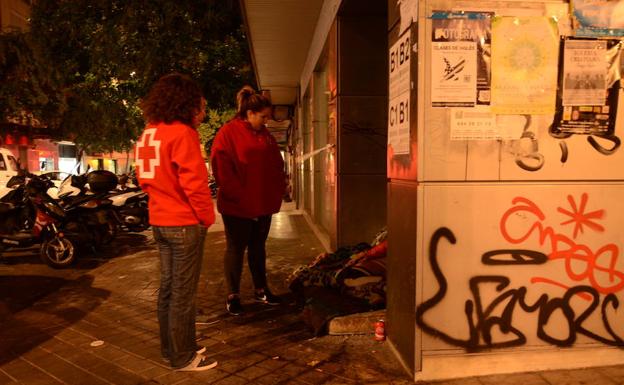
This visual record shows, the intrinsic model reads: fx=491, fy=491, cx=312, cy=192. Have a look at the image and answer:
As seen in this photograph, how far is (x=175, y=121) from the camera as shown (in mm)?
3072

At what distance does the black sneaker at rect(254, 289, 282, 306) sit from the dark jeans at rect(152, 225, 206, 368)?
1427 millimetres

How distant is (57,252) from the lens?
6.76m

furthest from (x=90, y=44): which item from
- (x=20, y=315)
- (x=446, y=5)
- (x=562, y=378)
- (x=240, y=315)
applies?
(x=562, y=378)

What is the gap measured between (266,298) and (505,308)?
2343mm

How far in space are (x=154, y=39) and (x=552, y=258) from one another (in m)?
11.3

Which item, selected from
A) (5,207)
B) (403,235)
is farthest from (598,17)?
(5,207)

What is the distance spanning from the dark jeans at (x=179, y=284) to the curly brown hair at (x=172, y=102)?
2.27 feet

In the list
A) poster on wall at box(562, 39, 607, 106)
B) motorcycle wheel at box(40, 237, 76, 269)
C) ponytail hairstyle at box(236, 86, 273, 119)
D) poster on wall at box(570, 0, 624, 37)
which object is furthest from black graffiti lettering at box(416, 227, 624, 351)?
motorcycle wheel at box(40, 237, 76, 269)

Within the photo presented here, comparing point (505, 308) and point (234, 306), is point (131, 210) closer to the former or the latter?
point (234, 306)

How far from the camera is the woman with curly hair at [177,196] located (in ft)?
9.84

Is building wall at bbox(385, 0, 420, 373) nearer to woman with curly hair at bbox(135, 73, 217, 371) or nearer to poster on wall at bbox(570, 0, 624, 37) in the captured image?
poster on wall at bbox(570, 0, 624, 37)

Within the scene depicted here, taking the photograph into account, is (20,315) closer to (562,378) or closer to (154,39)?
(562,378)

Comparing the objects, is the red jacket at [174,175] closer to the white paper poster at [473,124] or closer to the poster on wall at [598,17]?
the white paper poster at [473,124]

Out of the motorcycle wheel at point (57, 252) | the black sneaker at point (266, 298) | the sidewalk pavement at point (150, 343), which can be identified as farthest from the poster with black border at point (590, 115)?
the motorcycle wheel at point (57, 252)
